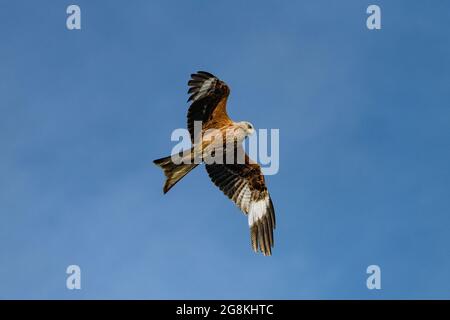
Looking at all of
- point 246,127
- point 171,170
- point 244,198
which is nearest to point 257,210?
point 244,198

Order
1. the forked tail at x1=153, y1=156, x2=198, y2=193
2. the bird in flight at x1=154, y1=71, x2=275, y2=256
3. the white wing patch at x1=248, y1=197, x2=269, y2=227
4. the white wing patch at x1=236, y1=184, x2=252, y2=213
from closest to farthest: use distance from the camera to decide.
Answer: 1. the forked tail at x1=153, y1=156, x2=198, y2=193
2. the bird in flight at x1=154, y1=71, x2=275, y2=256
3. the white wing patch at x1=248, y1=197, x2=269, y2=227
4. the white wing patch at x1=236, y1=184, x2=252, y2=213

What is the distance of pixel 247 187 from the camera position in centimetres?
1981

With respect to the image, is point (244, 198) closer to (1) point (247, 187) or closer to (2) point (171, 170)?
(1) point (247, 187)

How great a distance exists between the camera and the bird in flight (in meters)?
17.9

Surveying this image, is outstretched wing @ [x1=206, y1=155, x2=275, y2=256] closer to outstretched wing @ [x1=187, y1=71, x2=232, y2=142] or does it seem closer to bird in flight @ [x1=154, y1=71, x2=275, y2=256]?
bird in flight @ [x1=154, y1=71, x2=275, y2=256]

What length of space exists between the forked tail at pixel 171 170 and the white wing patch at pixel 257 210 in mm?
2699

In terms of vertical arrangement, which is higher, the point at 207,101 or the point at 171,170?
the point at 207,101

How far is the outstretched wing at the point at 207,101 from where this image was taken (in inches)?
706

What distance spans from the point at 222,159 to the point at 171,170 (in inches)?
85.6

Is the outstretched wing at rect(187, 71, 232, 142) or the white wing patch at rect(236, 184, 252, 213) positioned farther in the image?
the white wing patch at rect(236, 184, 252, 213)

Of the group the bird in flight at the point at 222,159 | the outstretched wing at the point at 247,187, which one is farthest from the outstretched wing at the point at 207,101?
the outstretched wing at the point at 247,187

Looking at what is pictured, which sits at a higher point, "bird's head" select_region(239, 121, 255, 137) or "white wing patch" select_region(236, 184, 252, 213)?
"bird's head" select_region(239, 121, 255, 137)

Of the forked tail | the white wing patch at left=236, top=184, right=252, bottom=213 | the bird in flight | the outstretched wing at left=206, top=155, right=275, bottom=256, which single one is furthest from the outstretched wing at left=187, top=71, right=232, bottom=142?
the white wing patch at left=236, top=184, right=252, bottom=213
